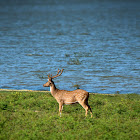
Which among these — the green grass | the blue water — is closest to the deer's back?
the green grass

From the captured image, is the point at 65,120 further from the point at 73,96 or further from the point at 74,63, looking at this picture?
the point at 74,63

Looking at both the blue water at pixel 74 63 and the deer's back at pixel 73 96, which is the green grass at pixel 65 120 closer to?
the deer's back at pixel 73 96

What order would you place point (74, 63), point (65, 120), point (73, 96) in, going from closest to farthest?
point (65, 120) < point (73, 96) < point (74, 63)

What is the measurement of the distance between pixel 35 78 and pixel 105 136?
1151 cm

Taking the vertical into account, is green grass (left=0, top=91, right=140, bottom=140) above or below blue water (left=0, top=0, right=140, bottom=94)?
above

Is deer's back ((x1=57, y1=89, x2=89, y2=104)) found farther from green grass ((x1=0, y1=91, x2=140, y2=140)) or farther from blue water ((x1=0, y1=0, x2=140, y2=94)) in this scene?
blue water ((x1=0, y1=0, x2=140, y2=94))

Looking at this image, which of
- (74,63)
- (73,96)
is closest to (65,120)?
(73,96)

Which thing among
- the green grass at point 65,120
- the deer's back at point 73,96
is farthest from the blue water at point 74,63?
the deer's back at point 73,96

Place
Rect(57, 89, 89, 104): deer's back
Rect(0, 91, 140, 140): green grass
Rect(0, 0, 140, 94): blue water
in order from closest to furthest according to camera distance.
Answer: Rect(0, 91, 140, 140): green grass, Rect(57, 89, 89, 104): deer's back, Rect(0, 0, 140, 94): blue water

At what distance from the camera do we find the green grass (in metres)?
10.7

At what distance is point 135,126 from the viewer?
11445 mm

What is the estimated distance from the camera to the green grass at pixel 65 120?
10734mm

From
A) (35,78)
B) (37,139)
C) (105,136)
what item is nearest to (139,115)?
(105,136)

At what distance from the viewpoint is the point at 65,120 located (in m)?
11.8
